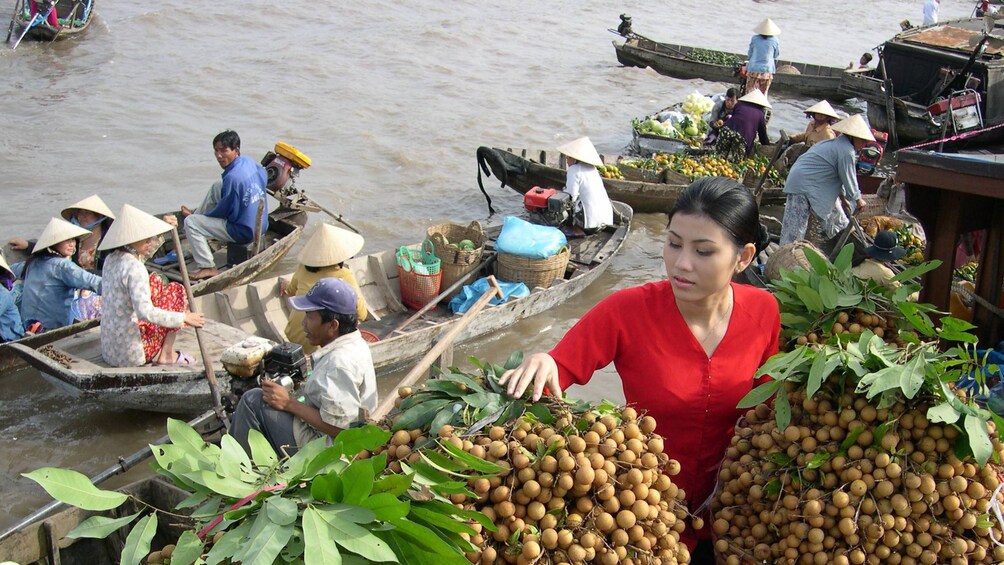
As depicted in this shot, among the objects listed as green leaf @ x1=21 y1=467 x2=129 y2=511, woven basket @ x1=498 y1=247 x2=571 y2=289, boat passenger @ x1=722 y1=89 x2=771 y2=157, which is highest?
green leaf @ x1=21 y1=467 x2=129 y2=511

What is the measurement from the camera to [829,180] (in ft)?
25.3

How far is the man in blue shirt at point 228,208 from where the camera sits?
7570 millimetres

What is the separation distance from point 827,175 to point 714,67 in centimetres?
1117

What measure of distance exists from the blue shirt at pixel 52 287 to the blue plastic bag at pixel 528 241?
131 inches

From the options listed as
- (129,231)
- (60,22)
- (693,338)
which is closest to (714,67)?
(60,22)

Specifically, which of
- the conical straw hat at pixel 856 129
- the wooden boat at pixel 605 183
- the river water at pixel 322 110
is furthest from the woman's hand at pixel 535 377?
the wooden boat at pixel 605 183

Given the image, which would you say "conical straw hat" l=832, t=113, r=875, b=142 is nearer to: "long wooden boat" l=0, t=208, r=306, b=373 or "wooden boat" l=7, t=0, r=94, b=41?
"long wooden boat" l=0, t=208, r=306, b=373

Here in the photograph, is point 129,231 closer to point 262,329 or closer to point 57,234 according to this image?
point 57,234

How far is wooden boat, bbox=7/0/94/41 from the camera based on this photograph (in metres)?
16.4

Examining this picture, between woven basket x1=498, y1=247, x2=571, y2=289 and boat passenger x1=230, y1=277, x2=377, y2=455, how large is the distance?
362cm

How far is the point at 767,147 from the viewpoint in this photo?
446 inches

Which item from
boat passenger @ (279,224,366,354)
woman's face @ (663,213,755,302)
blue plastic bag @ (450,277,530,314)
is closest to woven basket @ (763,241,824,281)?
blue plastic bag @ (450,277,530,314)

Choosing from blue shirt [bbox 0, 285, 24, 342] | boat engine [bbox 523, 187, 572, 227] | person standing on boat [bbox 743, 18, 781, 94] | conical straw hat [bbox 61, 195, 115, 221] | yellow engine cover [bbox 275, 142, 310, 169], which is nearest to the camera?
blue shirt [bbox 0, 285, 24, 342]

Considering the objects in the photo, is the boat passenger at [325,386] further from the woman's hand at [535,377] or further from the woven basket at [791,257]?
the woven basket at [791,257]
